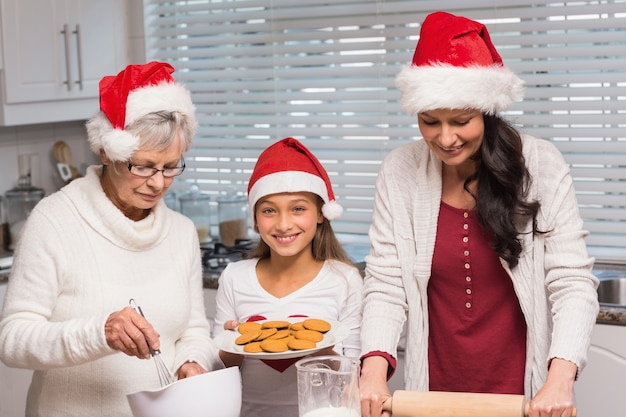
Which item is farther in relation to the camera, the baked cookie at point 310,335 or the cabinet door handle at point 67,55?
the cabinet door handle at point 67,55

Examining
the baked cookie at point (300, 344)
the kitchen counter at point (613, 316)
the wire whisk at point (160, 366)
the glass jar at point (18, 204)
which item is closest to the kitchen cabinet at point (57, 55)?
the glass jar at point (18, 204)

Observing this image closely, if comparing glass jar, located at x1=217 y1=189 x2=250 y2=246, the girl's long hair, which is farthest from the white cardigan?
glass jar, located at x1=217 y1=189 x2=250 y2=246

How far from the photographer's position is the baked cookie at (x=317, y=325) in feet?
5.24

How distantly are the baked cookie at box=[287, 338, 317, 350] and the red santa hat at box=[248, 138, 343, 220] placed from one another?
1.59ft

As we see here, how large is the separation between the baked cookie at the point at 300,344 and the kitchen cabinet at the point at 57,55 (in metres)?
1.84

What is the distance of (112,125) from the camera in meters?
1.73

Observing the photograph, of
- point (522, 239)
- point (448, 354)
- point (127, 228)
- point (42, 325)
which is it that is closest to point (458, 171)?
point (522, 239)

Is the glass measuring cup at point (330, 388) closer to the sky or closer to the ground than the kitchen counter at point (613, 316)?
closer to the sky

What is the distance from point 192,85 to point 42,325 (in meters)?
2.05

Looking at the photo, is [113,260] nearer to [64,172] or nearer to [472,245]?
[472,245]

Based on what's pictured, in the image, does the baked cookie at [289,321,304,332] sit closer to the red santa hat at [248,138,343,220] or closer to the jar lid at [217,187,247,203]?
the red santa hat at [248,138,343,220]

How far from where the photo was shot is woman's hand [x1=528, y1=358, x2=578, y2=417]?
4.61 feet

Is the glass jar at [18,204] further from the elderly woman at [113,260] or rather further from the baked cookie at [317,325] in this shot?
the baked cookie at [317,325]

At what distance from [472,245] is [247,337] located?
0.50m
